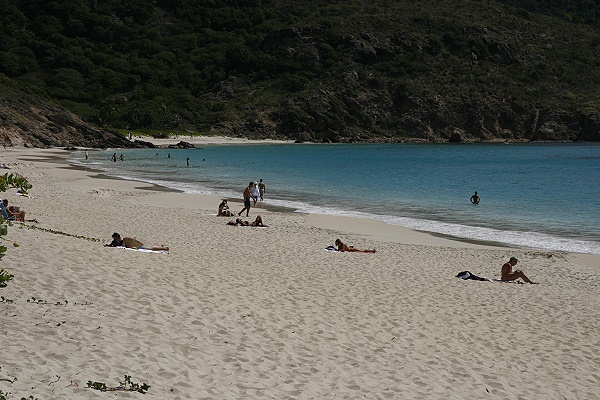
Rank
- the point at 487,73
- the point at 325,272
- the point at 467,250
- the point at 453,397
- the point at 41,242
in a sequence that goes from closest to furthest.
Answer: the point at 453,397, the point at 41,242, the point at 325,272, the point at 467,250, the point at 487,73

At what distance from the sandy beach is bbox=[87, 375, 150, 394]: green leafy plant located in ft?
0.28

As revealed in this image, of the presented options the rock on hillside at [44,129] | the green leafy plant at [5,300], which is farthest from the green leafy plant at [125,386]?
the rock on hillside at [44,129]

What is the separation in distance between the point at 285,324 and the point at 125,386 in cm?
342

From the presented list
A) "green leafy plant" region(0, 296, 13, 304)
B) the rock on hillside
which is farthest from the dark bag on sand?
the rock on hillside

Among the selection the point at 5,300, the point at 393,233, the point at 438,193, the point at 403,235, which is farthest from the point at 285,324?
the point at 438,193

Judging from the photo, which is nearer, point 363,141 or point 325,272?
point 325,272

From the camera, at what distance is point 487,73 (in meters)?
147

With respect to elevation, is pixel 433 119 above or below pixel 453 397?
above

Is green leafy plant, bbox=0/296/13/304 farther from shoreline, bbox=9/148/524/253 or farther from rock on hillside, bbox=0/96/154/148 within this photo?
rock on hillside, bbox=0/96/154/148

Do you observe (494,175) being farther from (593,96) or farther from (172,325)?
(593,96)

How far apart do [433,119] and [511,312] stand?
13197cm

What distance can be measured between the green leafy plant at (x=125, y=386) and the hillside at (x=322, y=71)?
372 feet

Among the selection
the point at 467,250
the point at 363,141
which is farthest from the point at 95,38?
the point at 467,250

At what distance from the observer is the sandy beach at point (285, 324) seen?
24.4 ft
